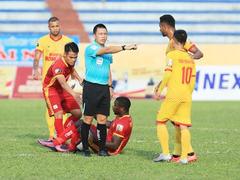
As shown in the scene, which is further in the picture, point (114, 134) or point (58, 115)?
point (58, 115)

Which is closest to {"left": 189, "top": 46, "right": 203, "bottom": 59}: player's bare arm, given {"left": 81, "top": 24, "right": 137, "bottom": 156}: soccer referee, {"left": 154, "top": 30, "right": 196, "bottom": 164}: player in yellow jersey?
{"left": 154, "top": 30, "right": 196, "bottom": 164}: player in yellow jersey

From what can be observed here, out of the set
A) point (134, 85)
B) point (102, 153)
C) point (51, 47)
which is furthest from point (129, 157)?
point (134, 85)

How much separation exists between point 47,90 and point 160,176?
367 cm

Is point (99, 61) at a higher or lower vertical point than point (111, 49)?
lower

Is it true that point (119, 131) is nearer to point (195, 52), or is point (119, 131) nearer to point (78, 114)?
point (78, 114)

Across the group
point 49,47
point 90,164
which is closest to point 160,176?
point 90,164

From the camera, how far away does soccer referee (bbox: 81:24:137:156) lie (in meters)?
10.3

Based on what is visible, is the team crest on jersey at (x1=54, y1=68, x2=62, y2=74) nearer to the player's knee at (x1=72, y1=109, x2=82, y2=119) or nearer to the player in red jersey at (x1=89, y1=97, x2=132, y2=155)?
the player's knee at (x1=72, y1=109, x2=82, y2=119)

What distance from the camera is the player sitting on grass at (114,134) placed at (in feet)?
35.0

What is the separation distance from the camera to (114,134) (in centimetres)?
1076

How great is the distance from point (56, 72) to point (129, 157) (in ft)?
6.00

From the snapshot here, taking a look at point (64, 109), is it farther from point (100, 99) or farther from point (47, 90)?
point (100, 99)

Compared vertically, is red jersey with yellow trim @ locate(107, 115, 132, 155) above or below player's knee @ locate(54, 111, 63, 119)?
below

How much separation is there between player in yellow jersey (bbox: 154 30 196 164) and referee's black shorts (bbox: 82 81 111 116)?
1.06 metres
